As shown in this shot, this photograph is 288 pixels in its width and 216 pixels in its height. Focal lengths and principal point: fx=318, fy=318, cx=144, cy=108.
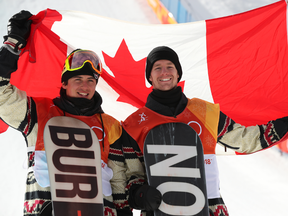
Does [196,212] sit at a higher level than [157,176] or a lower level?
lower

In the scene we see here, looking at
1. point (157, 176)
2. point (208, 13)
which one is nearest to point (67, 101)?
point (157, 176)

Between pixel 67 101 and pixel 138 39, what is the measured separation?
1.09m

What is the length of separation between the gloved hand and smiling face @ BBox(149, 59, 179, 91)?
0.90 m

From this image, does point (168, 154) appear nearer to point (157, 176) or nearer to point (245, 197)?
point (157, 176)

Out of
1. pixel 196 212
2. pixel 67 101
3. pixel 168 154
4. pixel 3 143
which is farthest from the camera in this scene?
pixel 3 143

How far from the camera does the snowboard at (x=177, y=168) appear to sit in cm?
196

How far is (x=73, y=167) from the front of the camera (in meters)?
2.01

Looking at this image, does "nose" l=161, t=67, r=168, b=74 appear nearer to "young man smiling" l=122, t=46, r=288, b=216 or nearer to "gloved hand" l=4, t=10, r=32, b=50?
"young man smiling" l=122, t=46, r=288, b=216

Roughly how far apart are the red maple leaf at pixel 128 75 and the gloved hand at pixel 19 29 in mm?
942

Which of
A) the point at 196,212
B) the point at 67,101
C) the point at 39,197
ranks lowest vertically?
the point at 196,212

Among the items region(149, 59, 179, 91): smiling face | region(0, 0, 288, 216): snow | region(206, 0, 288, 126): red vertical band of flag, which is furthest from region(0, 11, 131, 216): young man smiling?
region(0, 0, 288, 216): snow

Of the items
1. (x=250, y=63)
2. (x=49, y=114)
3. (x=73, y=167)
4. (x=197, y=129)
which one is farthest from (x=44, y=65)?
(x=250, y=63)

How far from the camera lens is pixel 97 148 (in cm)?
210

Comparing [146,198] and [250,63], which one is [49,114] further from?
[250,63]
